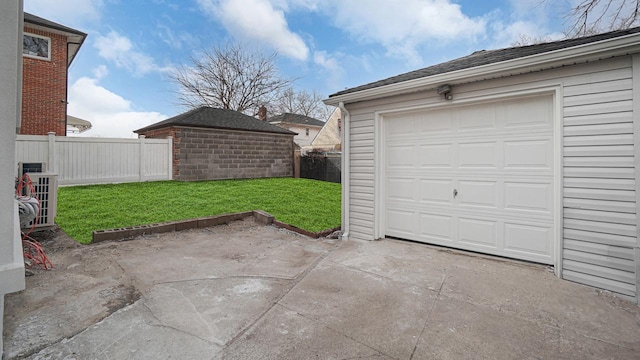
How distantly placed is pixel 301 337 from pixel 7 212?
1950 millimetres

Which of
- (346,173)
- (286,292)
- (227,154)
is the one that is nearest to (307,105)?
(227,154)

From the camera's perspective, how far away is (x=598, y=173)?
10.8 feet

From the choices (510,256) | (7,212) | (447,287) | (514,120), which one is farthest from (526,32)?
(7,212)

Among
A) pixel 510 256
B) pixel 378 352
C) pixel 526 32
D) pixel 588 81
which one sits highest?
pixel 526 32

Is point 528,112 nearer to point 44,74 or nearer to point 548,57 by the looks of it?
point 548,57

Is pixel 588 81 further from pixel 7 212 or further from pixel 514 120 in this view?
pixel 7 212

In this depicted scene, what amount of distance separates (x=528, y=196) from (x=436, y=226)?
1.30 metres

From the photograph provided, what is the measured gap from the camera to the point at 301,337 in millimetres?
2330

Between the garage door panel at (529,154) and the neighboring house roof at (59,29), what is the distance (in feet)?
52.3

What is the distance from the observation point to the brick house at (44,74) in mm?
11422

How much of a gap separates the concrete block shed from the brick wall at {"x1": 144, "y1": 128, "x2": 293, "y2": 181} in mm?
7705

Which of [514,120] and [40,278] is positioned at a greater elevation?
[514,120]

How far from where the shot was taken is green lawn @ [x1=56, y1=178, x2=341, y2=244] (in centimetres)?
577

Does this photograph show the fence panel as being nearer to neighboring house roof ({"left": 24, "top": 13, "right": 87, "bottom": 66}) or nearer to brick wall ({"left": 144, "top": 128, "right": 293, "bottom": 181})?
brick wall ({"left": 144, "top": 128, "right": 293, "bottom": 181})
